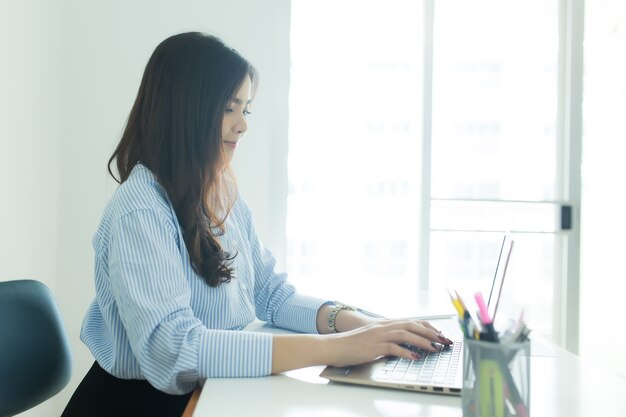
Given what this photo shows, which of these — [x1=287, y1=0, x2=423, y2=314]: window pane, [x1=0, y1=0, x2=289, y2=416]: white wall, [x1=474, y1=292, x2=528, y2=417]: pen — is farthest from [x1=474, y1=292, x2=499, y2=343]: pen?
[x1=287, y1=0, x2=423, y2=314]: window pane

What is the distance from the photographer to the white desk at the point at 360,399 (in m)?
0.84

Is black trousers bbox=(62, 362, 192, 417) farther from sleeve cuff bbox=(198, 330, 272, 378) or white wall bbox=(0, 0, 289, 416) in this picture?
white wall bbox=(0, 0, 289, 416)

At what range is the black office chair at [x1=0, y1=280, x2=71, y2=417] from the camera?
108cm

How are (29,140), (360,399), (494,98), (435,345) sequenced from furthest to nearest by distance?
(494,98)
(29,140)
(435,345)
(360,399)

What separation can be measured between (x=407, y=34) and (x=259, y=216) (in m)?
1.08

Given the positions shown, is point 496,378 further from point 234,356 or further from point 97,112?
point 97,112

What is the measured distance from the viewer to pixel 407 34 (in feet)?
9.53

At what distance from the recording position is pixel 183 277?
1074 millimetres

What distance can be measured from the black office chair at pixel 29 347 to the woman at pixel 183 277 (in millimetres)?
52

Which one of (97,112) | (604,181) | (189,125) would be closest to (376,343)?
(189,125)

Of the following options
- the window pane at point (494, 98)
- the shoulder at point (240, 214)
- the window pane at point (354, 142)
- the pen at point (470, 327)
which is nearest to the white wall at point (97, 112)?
the window pane at point (354, 142)

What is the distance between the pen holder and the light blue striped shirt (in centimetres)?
36

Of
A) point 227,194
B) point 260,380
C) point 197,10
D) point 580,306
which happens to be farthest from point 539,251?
point 260,380

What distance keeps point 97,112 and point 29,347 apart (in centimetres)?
161
